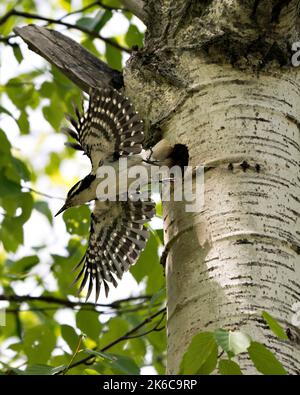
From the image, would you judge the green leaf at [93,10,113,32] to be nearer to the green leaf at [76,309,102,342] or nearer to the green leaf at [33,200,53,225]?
the green leaf at [33,200,53,225]

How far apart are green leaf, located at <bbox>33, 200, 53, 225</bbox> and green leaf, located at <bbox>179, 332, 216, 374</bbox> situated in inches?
100

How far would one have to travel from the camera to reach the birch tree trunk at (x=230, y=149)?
2445mm

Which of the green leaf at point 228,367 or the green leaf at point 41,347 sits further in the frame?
the green leaf at point 41,347

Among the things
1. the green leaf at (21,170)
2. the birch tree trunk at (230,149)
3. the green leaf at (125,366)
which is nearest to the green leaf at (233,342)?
the birch tree trunk at (230,149)

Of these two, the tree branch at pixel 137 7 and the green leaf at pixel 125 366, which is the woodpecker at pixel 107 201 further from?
the green leaf at pixel 125 366

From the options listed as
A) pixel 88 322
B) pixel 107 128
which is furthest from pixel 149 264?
pixel 107 128

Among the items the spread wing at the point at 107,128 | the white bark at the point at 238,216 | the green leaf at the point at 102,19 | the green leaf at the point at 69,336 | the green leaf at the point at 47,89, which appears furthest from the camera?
the green leaf at the point at 47,89

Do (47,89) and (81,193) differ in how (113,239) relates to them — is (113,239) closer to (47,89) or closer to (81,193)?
(81,193)

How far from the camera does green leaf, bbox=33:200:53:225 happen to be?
439 cm

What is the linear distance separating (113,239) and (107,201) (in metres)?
0.20

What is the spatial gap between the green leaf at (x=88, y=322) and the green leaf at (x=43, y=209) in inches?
40.0

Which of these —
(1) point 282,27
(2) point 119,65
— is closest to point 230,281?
(1) point 282,27

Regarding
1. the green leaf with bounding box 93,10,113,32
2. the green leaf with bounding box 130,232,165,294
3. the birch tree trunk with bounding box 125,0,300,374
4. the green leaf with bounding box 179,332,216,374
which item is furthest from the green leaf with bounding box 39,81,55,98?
the green leaf with bounding box 179,332,216,374

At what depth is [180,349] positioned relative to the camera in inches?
98.9
